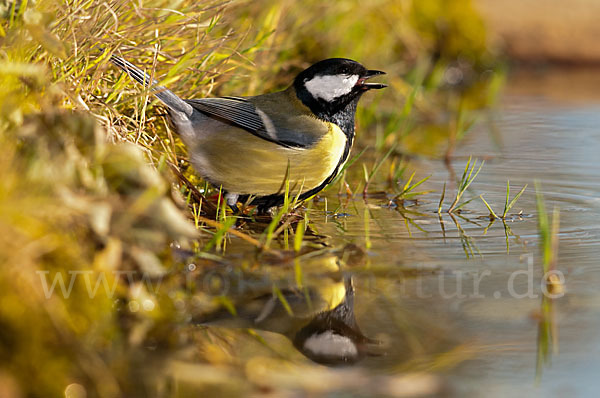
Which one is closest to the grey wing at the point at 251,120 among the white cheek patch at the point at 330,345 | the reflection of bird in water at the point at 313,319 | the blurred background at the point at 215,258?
the blurred background at the point at 215,258

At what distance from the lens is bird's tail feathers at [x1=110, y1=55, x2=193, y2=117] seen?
3486 millimetres

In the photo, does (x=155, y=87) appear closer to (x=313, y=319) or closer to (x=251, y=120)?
(x=251, y=120)

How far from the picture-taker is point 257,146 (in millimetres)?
3668

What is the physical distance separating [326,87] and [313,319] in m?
1.58

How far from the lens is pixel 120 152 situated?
245cm

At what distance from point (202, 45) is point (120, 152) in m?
1.56

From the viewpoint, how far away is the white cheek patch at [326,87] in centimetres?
388

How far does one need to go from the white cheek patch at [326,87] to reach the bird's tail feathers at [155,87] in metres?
→ 0.58

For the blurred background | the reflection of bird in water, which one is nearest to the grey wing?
the blurred background

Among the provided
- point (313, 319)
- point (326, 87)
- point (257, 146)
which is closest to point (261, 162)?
point (257, 146)

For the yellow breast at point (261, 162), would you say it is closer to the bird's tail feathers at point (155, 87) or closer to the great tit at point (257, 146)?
the great tit at point (257, 146)

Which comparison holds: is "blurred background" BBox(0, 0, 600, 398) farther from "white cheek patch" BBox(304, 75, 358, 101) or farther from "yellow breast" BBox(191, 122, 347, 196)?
"white cheek patch" BBox(304, 75, 358, 101)

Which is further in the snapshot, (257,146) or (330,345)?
(257,146)

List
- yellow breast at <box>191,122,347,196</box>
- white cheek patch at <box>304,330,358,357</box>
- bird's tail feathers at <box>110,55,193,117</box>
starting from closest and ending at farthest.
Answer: white cheek patch at <box>304,330,358,357</box>
bird's tail feathers at <box>110,55,193,117</box>
yellow breast at <box>191,122,347,196</box>
